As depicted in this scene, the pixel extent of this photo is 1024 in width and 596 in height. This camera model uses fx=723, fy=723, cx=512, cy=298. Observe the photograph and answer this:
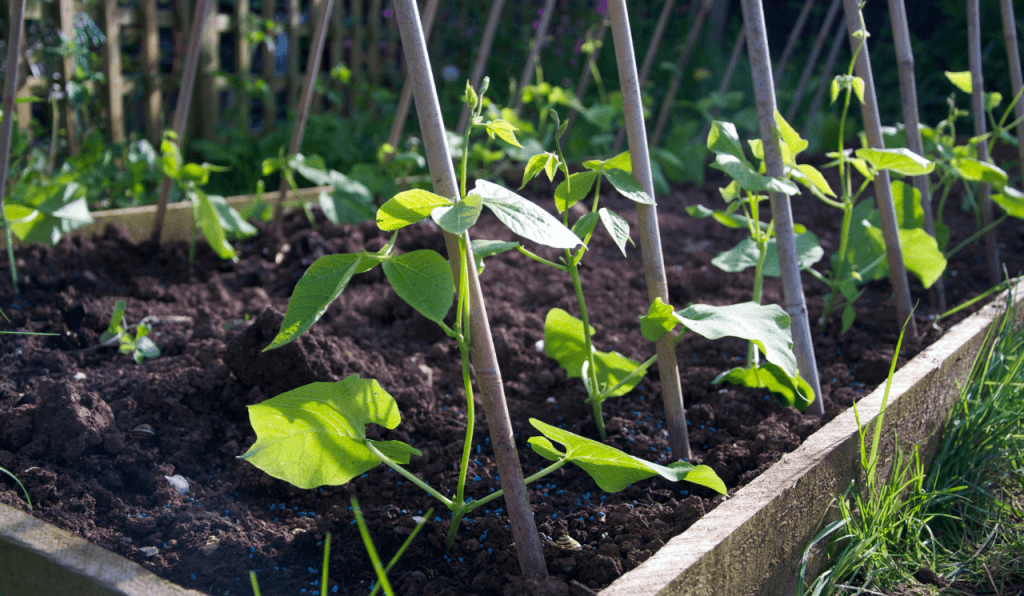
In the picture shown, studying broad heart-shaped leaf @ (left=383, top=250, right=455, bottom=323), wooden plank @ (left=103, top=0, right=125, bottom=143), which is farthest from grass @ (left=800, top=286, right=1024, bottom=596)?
wooden plank @ (left=103, top=0, right=125, bottom=143)

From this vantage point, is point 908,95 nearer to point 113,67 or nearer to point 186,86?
point 186,86

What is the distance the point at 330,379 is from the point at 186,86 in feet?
3.87

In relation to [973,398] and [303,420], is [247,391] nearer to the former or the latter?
[303,420]

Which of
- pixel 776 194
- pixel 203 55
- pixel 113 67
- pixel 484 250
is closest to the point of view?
pixel 484 250

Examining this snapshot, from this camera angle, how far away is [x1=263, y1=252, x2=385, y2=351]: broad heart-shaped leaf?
0.79 metres

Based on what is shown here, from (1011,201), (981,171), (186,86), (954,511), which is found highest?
(186,86)

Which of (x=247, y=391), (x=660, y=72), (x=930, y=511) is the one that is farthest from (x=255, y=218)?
(x=660, y=72)

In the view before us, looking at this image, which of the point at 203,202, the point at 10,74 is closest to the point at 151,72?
the point at 203,202

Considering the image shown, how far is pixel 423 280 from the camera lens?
837mm

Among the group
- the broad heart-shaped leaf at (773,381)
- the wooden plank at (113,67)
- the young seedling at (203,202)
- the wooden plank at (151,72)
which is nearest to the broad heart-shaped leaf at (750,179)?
the broad heart-shaped leaf at (773,381)

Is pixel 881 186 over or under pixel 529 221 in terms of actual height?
under

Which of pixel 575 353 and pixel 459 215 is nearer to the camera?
pixel 459 215

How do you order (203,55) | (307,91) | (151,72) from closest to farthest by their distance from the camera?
(307,91)
(151,72)
(203,55)

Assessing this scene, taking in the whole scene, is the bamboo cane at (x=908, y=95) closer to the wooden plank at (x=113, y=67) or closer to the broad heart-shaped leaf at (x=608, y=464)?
the broad heart-shaped leaf at (x=608, y=464)
